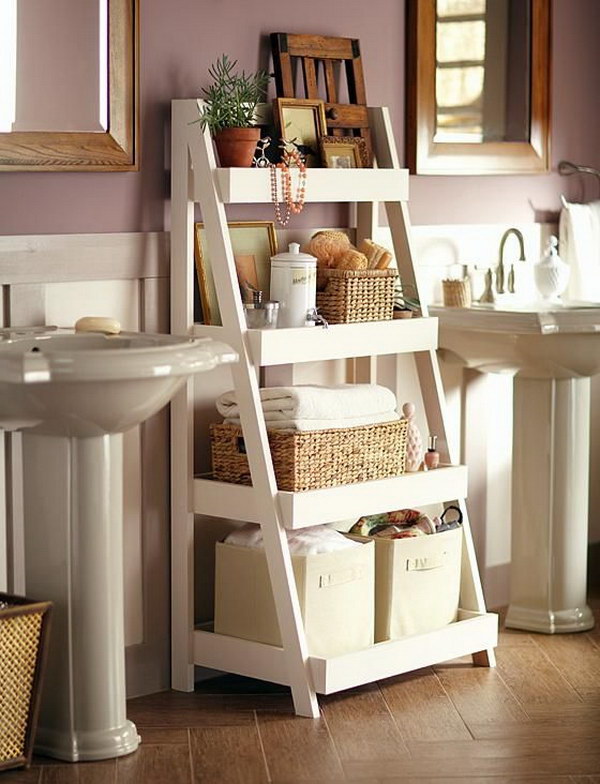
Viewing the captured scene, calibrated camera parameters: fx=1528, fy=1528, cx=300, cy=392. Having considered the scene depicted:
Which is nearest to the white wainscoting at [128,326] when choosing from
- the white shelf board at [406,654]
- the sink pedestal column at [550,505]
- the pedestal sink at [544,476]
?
the white shelf board at [406,654]

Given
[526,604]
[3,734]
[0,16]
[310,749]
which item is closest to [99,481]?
[3,734]

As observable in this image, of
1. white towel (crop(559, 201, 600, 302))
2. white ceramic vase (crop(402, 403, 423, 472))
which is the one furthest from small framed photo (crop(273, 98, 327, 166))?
white towel (crop(559, 201, 600, 302))

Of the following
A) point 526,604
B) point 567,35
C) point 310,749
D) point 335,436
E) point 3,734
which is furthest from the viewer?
point 567,35

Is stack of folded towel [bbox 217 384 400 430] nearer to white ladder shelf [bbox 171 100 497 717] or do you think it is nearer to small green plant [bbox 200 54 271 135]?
white ladder shelf [bbox 171 100 497 717]

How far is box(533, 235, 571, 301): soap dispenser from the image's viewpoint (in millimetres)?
4344

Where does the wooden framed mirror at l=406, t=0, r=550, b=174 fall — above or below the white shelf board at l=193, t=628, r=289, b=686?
above

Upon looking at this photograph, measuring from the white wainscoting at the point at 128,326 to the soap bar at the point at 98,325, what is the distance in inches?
5.7

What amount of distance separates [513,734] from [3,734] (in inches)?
43.7

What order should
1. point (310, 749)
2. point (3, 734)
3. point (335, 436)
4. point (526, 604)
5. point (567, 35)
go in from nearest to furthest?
point (3, 734) < point (310, 749) < point (335, 436) < point (526, 604) < point (567, 35)

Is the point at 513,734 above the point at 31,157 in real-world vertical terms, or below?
below

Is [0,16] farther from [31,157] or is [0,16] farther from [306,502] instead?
[306,502]

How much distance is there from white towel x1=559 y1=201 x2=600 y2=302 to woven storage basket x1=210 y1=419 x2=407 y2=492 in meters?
1.12

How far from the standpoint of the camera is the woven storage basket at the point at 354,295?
3582 mm

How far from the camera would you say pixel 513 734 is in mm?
3355
